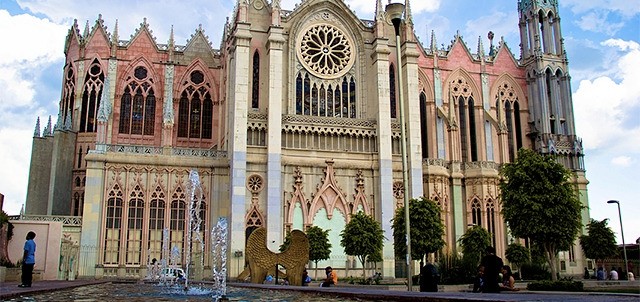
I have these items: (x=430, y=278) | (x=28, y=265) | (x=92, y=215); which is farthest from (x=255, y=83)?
(x=430, y=278)

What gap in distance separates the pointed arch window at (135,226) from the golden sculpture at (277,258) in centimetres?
1553

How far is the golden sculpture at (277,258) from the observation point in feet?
89.7

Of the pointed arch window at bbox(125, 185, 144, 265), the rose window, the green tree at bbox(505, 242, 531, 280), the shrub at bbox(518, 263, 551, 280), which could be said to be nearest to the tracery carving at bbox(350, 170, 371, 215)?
the rose window

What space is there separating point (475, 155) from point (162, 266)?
2608 centimetres

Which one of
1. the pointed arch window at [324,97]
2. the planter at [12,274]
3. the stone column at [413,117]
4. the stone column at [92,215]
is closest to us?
the planter at [12,274]

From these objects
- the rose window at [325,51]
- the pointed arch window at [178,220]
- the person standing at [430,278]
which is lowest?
the person standing at [430,278]

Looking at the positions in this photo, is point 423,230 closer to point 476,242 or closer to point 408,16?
point 476,242

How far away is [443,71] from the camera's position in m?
52.3

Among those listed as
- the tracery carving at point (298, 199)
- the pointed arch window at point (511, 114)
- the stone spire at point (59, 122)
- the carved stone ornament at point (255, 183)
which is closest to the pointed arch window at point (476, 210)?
the pointed arch window at point (511, 114)

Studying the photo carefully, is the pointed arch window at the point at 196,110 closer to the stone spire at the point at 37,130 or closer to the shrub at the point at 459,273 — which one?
the stone spire at the point at 37,130

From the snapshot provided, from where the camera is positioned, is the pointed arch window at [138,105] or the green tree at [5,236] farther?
the pointed arch window at [138,105]

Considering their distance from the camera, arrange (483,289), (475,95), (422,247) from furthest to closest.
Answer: (475,95) < (422,247) < (483,289)

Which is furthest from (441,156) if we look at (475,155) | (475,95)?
(475,95)

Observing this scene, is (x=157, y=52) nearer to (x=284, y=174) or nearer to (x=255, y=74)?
(x=255, y=74)
